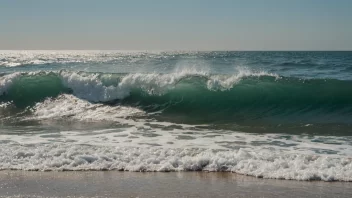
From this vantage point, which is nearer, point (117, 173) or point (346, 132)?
point (117, 173)

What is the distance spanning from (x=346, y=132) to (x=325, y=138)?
115 centimetres

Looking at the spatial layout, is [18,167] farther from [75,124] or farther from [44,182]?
[75,124]

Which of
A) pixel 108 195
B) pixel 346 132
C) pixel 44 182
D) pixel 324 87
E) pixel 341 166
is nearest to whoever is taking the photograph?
pixel 108 195

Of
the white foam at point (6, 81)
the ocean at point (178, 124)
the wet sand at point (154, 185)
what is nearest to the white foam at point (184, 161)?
the ocean at point (178, 124)

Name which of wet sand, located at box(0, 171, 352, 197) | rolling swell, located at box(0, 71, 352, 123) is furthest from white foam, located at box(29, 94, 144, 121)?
wet sand, located at box(0, 171, 352, 197)

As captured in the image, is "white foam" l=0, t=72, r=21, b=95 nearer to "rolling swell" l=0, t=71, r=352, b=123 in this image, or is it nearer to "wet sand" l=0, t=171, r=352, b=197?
"rolling swell" l=0, t=71, r=352, b=123

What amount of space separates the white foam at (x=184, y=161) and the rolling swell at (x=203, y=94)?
5.65m

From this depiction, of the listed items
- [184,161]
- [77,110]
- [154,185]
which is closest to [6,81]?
[77,110]

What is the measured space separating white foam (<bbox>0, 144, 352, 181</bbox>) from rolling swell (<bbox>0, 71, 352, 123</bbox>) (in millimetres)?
5645

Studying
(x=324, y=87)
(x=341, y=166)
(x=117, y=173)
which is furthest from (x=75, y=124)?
(x=324, y=87)

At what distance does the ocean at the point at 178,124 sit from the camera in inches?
296

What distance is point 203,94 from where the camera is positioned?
1653cm

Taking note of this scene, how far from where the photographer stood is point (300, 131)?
11.1 meters

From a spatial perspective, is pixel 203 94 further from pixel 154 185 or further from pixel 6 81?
pixel 154 185
